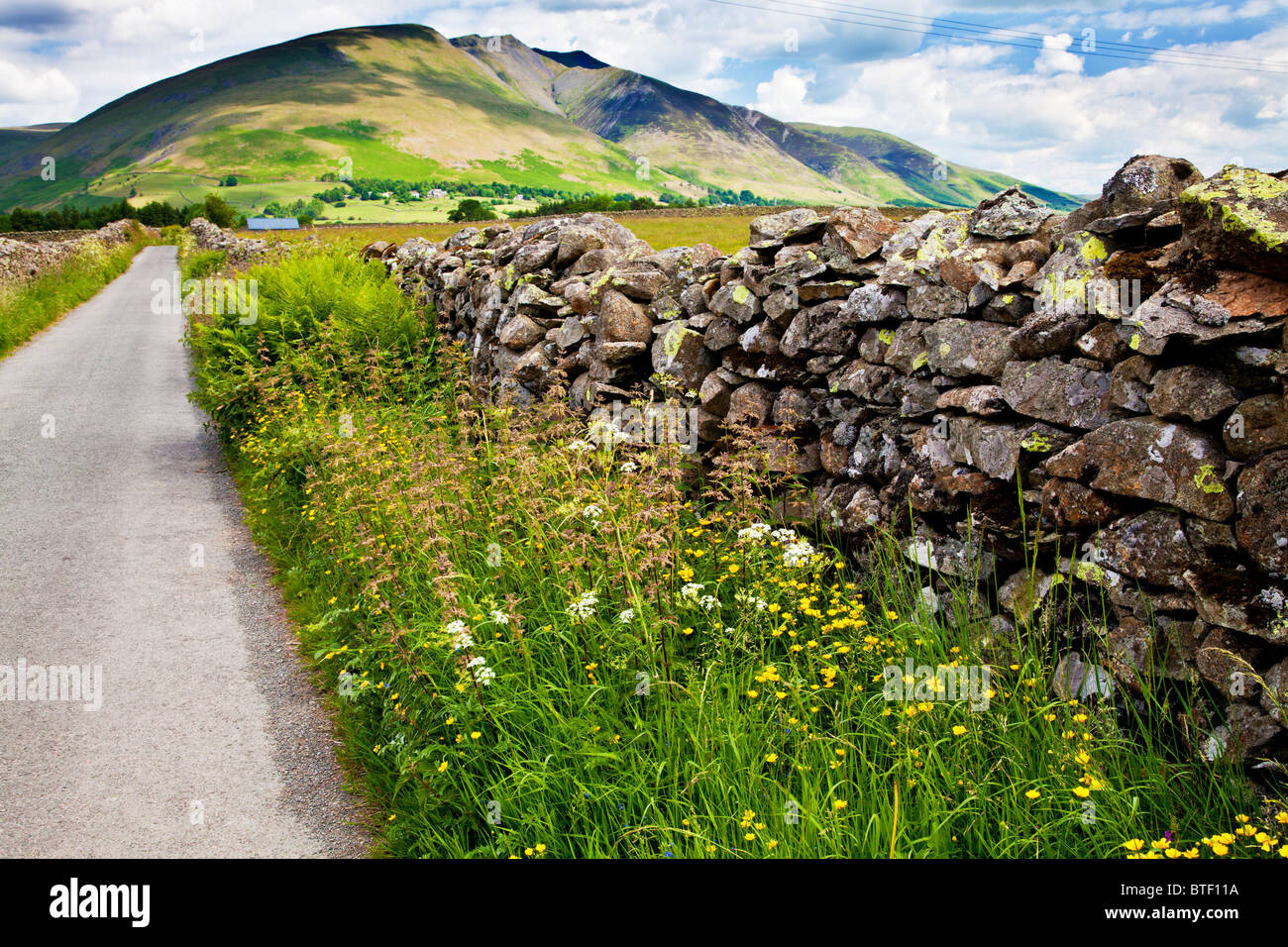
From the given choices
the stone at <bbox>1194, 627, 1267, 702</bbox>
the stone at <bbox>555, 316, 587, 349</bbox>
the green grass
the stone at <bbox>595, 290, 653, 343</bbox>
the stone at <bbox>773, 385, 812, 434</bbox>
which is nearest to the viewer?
the stone at <bbox>1194, 627, 1267, 702</bbox>

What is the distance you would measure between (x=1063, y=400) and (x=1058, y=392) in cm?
5

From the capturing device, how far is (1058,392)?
12.6 feet

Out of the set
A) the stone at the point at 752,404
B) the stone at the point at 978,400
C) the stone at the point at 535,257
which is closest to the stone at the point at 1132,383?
the stone at the point at 978,400

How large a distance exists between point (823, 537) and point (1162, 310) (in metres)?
2.46

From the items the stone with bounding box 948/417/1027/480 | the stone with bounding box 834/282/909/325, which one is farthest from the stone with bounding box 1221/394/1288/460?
the stone with bounding box 834/282/909/325

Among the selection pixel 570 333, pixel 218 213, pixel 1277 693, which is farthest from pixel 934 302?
pixel 218 213

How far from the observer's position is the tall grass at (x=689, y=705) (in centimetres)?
302

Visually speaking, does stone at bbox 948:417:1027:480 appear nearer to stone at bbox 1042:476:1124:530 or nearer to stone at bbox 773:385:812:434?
stone at bbox 1042:476:1124:530

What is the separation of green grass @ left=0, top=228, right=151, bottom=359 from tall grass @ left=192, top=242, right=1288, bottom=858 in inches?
698

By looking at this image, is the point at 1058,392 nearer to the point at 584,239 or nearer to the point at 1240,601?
the point at 1240,601

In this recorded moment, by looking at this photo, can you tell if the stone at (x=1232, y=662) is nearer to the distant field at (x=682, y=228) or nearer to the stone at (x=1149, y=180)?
the stone at (x=1149, y=180)

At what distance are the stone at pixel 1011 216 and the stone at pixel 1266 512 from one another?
2.09 metres

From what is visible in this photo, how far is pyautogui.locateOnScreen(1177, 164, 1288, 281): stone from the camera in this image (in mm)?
3049

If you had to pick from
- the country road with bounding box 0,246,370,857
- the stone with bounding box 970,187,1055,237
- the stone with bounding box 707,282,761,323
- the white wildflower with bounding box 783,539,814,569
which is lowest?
the country road with bounding box 0,246,370,857
